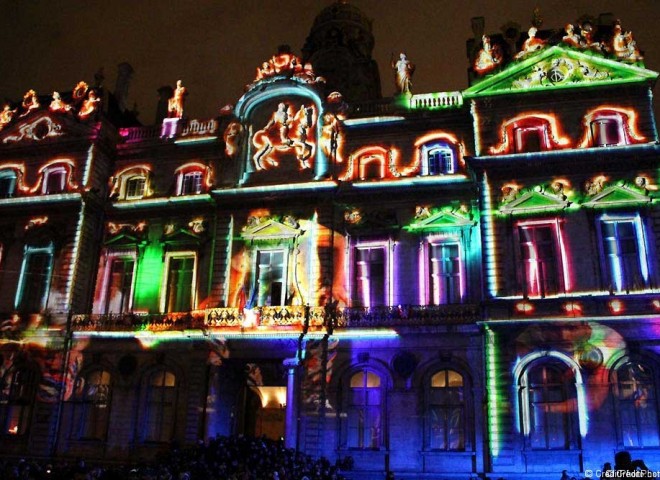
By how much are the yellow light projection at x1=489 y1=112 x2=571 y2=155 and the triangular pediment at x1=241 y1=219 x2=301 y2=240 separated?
31.9ft

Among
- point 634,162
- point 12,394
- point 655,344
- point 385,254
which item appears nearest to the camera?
point 655,344

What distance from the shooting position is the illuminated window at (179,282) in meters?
30.3

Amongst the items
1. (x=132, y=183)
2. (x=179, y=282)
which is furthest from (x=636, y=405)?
(x=132, y=183)

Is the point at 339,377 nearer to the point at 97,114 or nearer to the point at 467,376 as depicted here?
the point at 467,376

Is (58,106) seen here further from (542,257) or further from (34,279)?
(542,257)

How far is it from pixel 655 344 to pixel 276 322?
1484cm

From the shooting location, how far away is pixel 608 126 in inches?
1056

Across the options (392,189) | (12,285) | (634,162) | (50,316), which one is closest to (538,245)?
(634,162)

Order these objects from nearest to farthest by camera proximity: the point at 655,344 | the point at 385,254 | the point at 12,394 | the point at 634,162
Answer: the point at 655,344 → the point at 634,162 → the point at 385,254 → the point at 12,394

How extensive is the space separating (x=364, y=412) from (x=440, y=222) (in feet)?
29.2

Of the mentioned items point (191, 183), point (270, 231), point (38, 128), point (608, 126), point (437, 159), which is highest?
point (38, 128)

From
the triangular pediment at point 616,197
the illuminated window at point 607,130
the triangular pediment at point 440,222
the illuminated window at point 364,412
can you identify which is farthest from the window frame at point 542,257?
the illuminated window at point 364,412

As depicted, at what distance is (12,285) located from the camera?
104 ft

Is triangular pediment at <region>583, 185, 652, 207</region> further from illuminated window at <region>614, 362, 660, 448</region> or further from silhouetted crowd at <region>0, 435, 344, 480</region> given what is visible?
silhouetted crowd at <region>0, 435, 344, 480</region>
